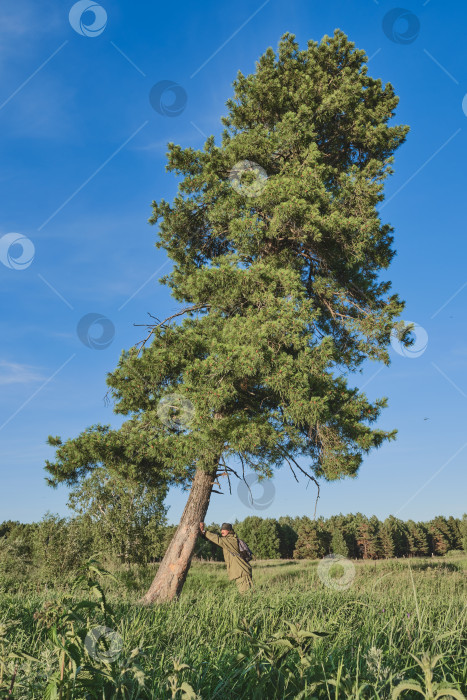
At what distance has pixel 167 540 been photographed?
21.2 metres

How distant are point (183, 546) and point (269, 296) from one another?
5266 millimetres

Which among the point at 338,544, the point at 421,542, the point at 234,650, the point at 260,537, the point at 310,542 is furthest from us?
the point at 421,542

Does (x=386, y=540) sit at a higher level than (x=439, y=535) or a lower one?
lower

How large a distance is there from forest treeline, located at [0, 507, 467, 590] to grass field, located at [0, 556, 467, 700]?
126 inches

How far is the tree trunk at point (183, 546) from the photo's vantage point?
8.20m

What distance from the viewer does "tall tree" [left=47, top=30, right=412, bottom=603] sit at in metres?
7.65

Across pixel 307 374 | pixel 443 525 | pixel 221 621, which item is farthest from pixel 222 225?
pixel 443 525

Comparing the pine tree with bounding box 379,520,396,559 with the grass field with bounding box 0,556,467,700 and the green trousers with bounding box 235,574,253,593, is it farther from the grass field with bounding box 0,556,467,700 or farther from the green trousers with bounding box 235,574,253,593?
the grass field with bounding box 0,556,467,700

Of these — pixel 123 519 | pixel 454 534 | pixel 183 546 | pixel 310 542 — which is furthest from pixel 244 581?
pixel 454 534

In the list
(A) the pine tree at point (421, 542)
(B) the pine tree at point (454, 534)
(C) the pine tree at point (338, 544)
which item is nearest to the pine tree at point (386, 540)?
(C) the pine tree at point (338, 544)

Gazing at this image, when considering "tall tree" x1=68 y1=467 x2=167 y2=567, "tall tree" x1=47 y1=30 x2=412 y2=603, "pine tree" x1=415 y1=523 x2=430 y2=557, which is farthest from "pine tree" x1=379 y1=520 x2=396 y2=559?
"tall tree" x1=47 y1=30 x2=412 y2=603

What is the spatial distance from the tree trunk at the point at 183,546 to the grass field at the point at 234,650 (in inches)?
126

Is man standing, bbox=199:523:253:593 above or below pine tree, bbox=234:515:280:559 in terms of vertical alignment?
below

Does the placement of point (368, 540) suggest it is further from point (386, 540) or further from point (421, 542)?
point (421, 542)
